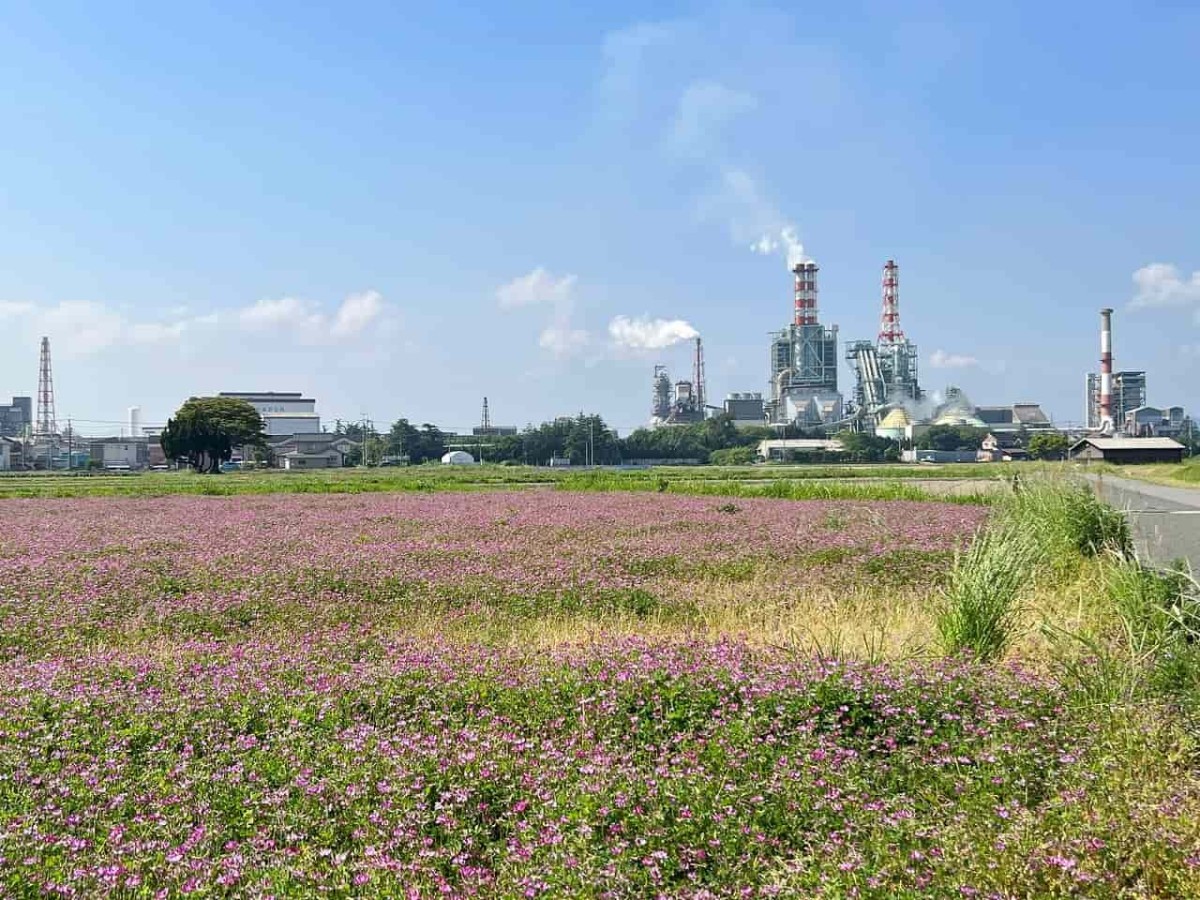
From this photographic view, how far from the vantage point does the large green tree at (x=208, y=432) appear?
82188mm

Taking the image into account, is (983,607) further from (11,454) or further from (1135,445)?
(11,454)

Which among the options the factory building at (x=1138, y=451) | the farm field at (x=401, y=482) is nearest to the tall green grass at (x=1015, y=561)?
the farm field at (x=401, y=482)

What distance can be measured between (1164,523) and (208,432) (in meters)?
78.5

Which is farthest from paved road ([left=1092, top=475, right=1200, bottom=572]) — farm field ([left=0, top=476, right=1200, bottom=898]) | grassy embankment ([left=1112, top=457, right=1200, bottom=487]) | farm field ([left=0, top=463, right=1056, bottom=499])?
grassy embankment ([left=1112, top=457, right=1200, bottom=487])

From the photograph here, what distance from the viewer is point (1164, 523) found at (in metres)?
19.8

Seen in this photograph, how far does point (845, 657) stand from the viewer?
5.91 meters

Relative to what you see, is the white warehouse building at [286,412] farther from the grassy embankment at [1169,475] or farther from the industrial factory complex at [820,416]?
the grassy embankment at [1169,475]

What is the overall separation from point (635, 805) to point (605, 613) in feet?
16.0

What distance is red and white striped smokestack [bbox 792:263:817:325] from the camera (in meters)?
187

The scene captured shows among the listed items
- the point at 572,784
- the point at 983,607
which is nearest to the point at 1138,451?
the point at 983,607

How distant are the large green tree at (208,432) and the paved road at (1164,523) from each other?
246 feet

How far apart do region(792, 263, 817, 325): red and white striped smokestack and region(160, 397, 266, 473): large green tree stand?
129072 millimetres

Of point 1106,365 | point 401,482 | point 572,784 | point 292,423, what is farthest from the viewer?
point 292,423

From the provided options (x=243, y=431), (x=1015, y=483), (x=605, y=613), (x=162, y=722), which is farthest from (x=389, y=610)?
(x=243, y=431)
